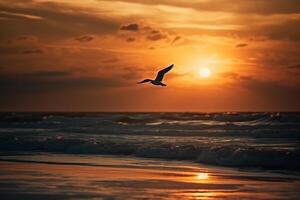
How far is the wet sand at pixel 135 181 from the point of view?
1455 cm

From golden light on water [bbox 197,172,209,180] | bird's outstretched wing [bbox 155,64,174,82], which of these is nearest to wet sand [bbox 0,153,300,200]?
golden light on water [bbox 197,172,209,180]

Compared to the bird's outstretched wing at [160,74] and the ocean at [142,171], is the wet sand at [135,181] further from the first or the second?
the bird's outstretched wing at [160,74]

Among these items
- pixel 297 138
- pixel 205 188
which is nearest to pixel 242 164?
pixel 205 188

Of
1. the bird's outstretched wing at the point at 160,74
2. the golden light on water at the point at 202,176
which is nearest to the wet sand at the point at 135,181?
the golden light on water at the point at 202,176

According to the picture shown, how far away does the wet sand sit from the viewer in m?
14.6

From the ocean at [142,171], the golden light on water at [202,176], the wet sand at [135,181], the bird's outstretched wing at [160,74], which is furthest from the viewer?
the bird's outstretched wing at [160,74]

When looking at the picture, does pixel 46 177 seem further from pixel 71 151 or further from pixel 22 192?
pixel 71 151

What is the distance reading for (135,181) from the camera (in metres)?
16.7

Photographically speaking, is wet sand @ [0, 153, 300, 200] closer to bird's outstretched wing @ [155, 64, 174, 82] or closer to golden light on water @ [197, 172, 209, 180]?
golden light on water @ [197, 172, 209, 180]

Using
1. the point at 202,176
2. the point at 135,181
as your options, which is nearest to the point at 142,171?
the point at 202,176

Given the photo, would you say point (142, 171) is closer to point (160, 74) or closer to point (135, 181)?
point (135, 181)

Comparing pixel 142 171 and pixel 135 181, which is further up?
pixel 142 171

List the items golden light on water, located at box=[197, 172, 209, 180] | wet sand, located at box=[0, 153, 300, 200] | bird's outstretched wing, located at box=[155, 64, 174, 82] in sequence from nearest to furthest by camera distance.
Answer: wet sand, located at box=[0, 153, 300, 200]
golden light on water, located at box=[197, 172, 209, 180]
bird's outstretched wing, located at box=[155, 64, 174, 82]

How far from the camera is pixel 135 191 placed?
15000mm
